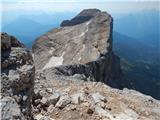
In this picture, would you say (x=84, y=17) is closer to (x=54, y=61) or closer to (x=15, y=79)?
(x=54, y=61)

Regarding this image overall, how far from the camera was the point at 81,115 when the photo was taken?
1981 cm

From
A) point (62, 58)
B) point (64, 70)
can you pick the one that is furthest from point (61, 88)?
point (62, 58)

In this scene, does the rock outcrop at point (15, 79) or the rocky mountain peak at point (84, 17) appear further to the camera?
the rocky mountain peak at point (84, 17)

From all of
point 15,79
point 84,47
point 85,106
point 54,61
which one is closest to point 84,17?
point 84,47

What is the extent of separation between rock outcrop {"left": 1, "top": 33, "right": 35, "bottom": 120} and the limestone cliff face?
5222 cm

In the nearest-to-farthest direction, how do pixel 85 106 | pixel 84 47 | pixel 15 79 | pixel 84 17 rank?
pixel 15 79 < pixel 85 106 < pixel 84 47 < pixel 84 17

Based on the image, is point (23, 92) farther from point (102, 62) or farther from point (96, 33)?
point (96, 33)

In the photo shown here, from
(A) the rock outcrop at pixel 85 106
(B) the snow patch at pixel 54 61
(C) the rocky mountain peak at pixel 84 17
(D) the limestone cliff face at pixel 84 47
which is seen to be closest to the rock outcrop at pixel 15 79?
(A) the rock outcrop at pixel 85 106

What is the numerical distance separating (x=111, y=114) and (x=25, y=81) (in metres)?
6.15

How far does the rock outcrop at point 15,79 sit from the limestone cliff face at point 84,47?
52.2 m

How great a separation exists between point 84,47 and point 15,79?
7288 centimetres

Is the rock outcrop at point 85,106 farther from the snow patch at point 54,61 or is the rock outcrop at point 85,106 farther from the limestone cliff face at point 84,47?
the snow patch at point 54,61

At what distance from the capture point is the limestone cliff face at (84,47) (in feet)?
263

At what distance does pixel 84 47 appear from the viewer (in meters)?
87.8
